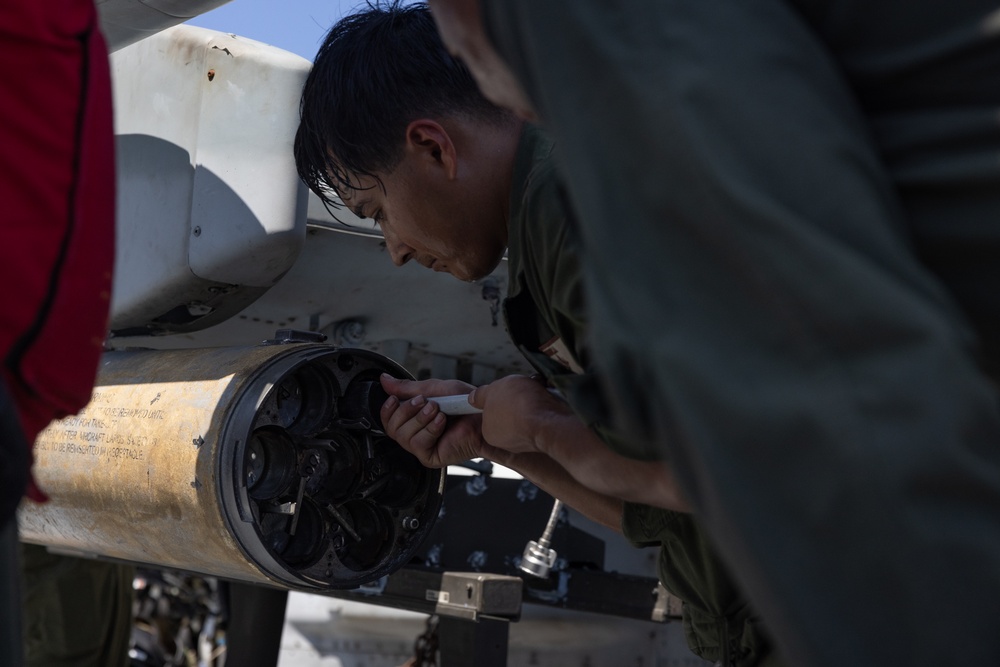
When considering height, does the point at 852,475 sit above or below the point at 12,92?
below

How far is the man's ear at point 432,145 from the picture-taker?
171 cm

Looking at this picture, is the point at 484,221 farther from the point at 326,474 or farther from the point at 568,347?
the point at 326,474

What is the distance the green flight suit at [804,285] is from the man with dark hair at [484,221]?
0.61 meters

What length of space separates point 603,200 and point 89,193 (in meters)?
0.47

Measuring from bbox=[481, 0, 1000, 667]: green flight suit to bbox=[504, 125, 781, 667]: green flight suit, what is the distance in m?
0.53

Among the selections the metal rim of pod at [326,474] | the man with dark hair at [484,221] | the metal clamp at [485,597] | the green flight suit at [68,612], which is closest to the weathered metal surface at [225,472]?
the metal rim of pod at [326,474]

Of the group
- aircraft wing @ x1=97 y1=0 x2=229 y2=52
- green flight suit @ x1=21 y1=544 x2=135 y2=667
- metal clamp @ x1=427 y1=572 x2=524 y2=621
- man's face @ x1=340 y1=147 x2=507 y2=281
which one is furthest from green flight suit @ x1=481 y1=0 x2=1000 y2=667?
green flight suit @ x1=21 y1=544 x2=135 y2=667

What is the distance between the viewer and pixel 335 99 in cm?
180

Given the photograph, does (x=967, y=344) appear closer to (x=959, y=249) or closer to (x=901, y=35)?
(x=959, y=249)

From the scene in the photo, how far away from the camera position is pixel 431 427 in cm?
203

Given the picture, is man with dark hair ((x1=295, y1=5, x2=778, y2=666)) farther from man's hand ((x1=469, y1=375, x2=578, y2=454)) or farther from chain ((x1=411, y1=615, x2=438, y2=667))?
chain ((x1=411, y1=615, x2=438, y2=667))

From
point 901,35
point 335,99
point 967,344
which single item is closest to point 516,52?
point 901,35

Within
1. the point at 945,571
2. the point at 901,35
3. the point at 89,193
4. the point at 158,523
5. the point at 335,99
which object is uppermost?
the point at 335,99

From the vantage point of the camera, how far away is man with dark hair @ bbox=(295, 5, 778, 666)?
59.0 inches
